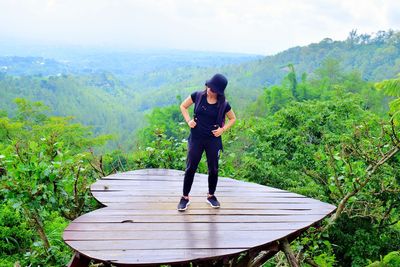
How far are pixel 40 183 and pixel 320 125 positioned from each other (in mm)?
10841

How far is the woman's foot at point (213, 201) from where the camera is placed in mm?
4164

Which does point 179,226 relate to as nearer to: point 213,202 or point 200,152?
point 213,202

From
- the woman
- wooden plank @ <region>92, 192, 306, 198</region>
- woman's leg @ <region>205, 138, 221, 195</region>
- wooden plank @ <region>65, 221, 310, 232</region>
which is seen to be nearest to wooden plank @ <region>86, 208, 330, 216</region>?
the woman

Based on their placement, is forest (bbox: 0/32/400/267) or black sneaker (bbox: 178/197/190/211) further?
black sneaker (bbox: 178/197/190/211)

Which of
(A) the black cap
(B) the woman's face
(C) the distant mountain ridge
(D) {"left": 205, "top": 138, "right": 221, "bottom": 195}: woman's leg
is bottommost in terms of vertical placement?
(C) the distant mountain ridge

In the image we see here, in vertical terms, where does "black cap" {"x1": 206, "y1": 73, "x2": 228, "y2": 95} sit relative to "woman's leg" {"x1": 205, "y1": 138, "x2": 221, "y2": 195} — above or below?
above

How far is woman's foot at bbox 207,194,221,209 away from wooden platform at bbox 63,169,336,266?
70 millimetres

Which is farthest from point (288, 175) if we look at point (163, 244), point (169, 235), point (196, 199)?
point (163, 244)

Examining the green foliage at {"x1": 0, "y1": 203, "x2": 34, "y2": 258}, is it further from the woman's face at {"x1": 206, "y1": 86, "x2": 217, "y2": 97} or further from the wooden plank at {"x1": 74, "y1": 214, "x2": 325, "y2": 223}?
the woman's face at {"x1": 206, "y1": 86, "x2": 217, "y2": 97}

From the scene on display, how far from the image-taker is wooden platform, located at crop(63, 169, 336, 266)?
315 cm

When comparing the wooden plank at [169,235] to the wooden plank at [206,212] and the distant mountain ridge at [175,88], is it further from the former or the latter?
the distant mountain ridge at [175,88]

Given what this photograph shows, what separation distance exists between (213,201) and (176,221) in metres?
0.59

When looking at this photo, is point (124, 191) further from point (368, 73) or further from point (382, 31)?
point (382, 31)

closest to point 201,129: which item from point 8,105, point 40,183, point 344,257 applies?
point 40,183
